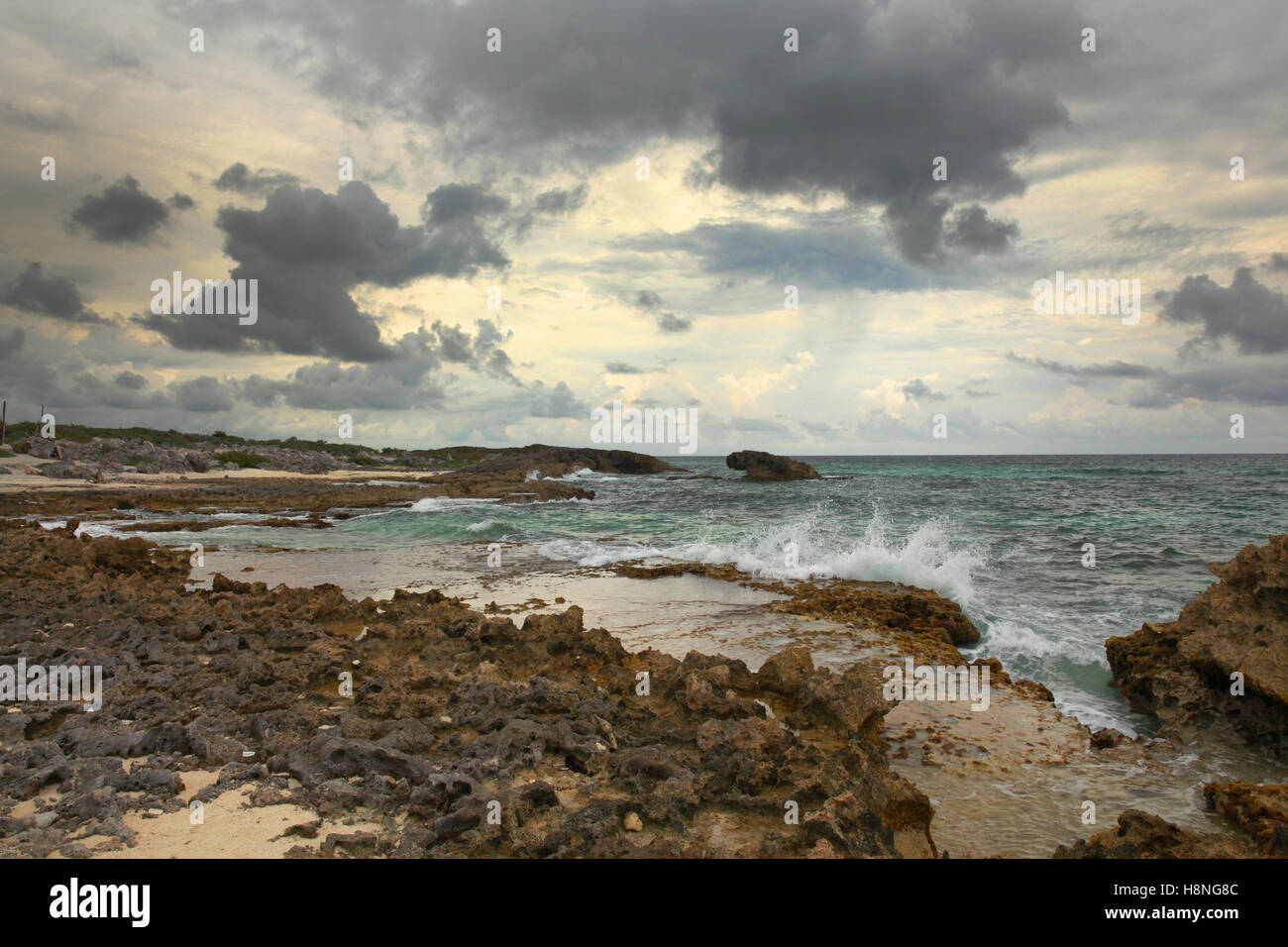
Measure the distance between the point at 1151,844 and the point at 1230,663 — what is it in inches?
169

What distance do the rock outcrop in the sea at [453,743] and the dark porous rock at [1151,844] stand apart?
100cm

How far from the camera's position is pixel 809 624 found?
11.2 m

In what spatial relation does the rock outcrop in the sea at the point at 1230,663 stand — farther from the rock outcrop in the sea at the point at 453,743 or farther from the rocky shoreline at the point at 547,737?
the rock outcrop in the sea at the point at 453,743

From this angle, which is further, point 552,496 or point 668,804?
point 552,496

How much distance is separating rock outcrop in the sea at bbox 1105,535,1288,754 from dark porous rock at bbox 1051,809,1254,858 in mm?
3566

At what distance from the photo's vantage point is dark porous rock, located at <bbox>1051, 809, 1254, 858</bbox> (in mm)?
3762

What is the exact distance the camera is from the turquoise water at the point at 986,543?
10.8m

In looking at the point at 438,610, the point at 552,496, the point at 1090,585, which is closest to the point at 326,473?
the point at 552,496

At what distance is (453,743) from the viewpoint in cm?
552

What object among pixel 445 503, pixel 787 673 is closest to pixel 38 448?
pixel 445 503

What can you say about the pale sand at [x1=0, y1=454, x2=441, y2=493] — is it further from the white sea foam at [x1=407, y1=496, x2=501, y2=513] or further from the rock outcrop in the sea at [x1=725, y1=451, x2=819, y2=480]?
the rock outcrop in the sea at [x1=725, y1=451, x2=819, y2=480]
